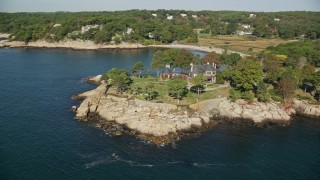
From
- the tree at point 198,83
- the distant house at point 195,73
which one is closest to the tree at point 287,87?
the distant house at point 195,73

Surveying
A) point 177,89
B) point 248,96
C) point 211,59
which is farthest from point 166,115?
point 211,59

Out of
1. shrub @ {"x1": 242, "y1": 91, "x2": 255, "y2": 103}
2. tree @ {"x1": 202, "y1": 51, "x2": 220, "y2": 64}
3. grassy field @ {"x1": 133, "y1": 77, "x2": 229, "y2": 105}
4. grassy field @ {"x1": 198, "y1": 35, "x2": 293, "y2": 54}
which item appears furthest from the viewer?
grassy field @ {"x1": 198, "y1": 35, "x2": 293, "y2": 54}

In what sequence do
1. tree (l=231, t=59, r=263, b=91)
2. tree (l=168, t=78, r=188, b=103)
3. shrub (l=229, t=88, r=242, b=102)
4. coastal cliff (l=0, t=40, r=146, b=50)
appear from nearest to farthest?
tree (l=168, t=78, r=188, b=103)
shrub (l=229, t=88, r=242, b=102)
tree (l=231, t=59, r=263, b=91)
coastal cliff (l=0, t=40, r=146, b=50)

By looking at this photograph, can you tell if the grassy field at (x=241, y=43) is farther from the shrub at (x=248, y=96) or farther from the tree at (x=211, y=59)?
A: the shrub at (x=248, y=96)

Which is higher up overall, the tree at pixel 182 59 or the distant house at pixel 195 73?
the tree at pixel 182 59

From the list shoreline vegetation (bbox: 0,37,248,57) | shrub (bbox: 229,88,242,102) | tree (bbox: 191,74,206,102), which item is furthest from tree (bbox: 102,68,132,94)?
shoreline vegetation (bbox: 0,37,248,57)

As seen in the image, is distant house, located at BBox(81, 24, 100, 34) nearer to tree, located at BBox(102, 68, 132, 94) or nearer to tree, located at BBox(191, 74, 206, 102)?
tree, located at BBox(102, 68, 132, 94)

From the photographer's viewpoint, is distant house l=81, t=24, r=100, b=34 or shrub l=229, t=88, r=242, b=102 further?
distant house l=81, t=24, r=100, b=34

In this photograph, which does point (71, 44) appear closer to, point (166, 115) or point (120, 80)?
point (120, 80)
